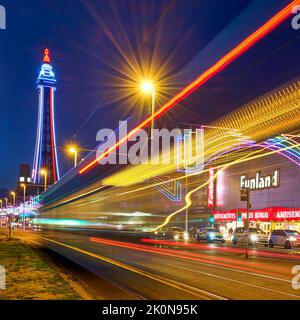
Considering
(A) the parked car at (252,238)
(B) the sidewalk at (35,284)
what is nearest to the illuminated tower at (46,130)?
(A) the parked car at (252,238)

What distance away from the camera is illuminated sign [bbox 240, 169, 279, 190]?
164 ft

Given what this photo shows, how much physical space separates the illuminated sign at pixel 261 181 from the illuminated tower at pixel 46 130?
335ft

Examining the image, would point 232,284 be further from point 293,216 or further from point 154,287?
point 293,216

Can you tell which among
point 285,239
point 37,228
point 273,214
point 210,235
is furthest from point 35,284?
point 37,228

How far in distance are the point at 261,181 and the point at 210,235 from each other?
1026cm

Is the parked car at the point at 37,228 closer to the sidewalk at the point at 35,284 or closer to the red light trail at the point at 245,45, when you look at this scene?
the red light trail at the point at 245,45

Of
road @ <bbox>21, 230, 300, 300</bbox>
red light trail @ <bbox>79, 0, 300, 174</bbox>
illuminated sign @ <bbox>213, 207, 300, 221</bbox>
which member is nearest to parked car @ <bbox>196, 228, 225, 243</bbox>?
illuminated sign @ <bbox>213, 207, 300, 221</bbox>

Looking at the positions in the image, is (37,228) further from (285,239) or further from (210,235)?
(285,239)

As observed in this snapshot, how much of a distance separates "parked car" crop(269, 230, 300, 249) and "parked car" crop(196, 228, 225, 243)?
24.3 feet

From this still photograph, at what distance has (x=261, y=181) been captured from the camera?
52.6 meters

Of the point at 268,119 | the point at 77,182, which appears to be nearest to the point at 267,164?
the point at 268,119
